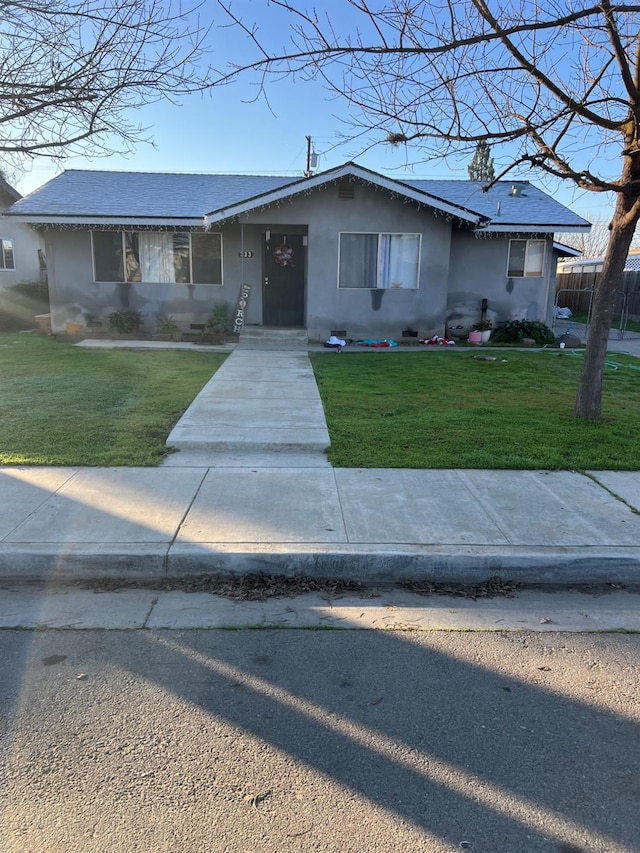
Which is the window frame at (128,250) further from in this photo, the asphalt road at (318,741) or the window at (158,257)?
the asphalt road at (318,741)

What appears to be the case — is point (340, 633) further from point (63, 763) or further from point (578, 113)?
point (578, 113)

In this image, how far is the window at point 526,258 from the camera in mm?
17266

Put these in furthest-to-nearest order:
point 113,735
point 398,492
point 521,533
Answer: point 398,492
point 521,533
point 113,735

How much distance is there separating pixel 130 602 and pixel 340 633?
4.48ft

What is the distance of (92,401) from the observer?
28.6 ft

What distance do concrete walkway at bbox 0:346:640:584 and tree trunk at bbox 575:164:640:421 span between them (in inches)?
79.1

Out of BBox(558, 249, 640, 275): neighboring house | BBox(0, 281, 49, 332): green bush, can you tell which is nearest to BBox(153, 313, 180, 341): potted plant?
BBox(0, 281, 49, 332): green bush

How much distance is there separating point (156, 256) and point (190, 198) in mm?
2339

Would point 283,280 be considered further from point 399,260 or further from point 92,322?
point 92,322

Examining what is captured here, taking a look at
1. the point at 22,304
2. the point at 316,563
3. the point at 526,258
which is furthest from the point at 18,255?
the point at 316,563

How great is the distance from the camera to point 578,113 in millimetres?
6125

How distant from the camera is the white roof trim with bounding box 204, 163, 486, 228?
48.3 ft

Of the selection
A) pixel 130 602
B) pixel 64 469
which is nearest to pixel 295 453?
→ pixel 64 469

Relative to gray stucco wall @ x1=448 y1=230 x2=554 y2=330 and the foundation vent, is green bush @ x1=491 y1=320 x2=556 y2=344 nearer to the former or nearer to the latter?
gray stucco wall @ x1=448 y1=230 x2=554 y2=330
